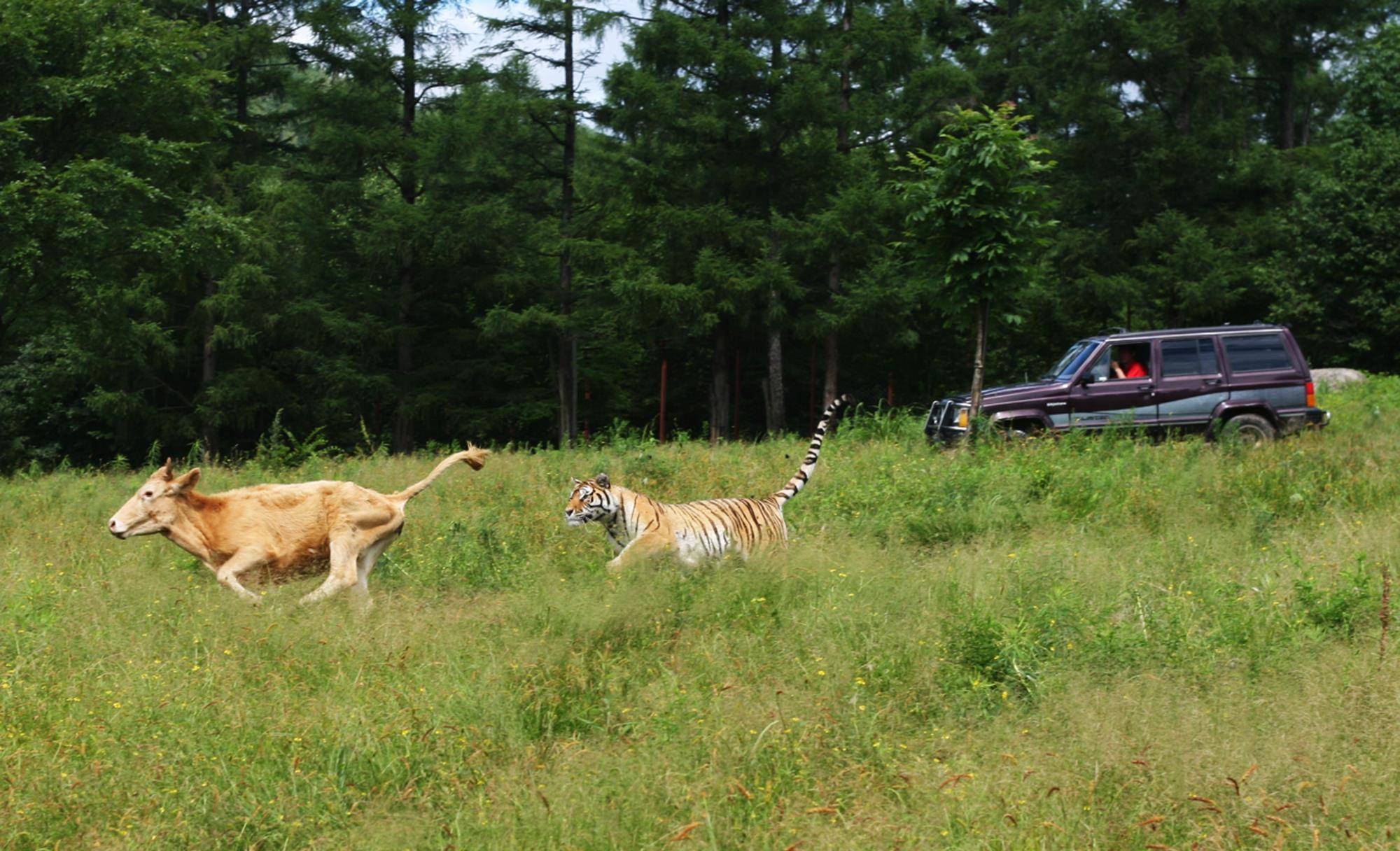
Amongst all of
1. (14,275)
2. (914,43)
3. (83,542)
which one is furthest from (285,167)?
(83,542)

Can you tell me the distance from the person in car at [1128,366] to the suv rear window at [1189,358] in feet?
1.04

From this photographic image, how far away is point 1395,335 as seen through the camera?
29438mm

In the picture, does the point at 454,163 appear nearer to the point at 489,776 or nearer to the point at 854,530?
the point at 854,530

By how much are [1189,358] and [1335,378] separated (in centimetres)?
1066

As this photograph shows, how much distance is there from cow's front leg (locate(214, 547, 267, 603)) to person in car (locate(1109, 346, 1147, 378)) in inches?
491

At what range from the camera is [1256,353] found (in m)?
17.0

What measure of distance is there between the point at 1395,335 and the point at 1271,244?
3.92 meters

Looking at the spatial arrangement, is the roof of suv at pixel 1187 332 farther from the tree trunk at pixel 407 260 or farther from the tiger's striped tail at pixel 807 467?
the tree trunk at pixel 407 260

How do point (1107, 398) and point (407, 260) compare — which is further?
point (407, 260)

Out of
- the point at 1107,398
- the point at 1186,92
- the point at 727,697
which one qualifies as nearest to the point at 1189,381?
the point at 1107,398

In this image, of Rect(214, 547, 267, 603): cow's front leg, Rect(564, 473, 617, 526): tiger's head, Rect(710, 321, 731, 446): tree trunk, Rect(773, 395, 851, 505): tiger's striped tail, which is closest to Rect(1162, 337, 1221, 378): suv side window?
Rect(773, 395, 851, 505): tiger's striped tail

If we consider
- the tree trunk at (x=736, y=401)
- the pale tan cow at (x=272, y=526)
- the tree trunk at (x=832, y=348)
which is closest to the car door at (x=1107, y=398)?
the pale tan cow at (x=272, y=526)

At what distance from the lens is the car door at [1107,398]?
16.7 meters

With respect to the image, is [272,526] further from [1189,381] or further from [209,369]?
[209,369]
